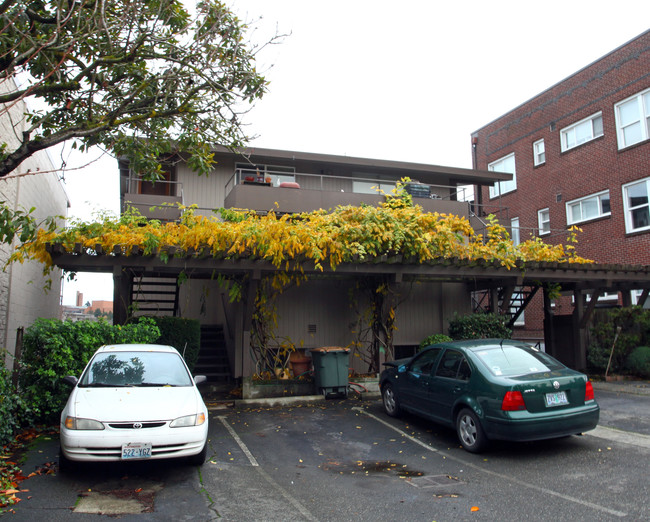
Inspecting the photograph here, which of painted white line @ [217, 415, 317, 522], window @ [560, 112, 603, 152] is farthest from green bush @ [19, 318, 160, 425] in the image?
window @ [560, 112, 603, 152]

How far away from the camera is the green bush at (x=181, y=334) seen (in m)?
10.4

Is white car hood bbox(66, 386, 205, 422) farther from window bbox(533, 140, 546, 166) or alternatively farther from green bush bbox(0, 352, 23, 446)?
window bbox(533, 140, 546, 166)

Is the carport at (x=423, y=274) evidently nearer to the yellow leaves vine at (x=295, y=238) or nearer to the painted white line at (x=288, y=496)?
the yellow leaves vine at (x=295, y=238)

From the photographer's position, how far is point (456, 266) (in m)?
11.5

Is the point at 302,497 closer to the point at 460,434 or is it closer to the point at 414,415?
the point at 460,434

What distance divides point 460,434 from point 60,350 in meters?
6.04

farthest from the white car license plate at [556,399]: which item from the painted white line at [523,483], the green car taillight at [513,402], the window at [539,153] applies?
the window at [539,153]

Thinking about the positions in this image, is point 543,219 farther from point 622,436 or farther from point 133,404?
point 133,404

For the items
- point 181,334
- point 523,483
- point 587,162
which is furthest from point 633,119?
point 181,334

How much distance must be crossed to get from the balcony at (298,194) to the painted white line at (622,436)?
370 inches

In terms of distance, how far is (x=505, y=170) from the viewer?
24.6 m

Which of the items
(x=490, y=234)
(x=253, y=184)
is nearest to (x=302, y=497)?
(x=490, y=234)

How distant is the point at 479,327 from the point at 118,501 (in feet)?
30.3

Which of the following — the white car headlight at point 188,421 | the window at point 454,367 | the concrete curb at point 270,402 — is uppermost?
→ the window at point 454,367
